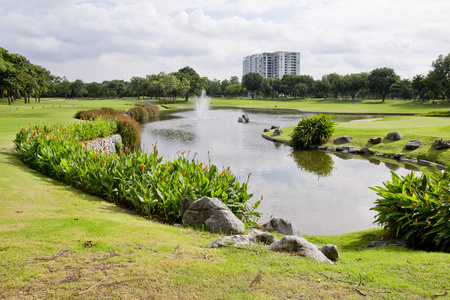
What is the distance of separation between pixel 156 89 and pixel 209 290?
9306 centimetres

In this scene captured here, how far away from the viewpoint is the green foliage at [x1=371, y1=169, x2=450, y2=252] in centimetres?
555

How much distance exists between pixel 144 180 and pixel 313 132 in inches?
711

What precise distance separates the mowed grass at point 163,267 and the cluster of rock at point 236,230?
0.90 feet

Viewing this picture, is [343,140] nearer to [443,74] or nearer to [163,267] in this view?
[163,267]

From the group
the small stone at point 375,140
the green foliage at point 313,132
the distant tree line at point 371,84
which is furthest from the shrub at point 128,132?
Answer: the distant tree line at point 371,84

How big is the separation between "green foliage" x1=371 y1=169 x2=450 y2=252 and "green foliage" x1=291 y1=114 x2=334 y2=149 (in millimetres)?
16745

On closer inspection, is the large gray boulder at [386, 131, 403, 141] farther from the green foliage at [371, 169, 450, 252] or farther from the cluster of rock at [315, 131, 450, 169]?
the green foliage at [371, 169, 450, 252]

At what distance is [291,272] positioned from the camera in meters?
4.11

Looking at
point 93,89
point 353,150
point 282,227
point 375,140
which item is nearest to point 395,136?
point 375,140

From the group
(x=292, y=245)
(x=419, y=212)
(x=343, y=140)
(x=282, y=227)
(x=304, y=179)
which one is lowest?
(x=304, y=179)

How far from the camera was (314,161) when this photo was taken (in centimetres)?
1877

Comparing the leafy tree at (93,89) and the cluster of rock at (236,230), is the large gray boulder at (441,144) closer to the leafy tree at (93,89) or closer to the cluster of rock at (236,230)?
the cluster of rock at (236,230)

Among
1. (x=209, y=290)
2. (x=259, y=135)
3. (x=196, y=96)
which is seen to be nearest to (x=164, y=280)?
(x=209, y=290)

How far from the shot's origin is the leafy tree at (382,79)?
91.6 metres
